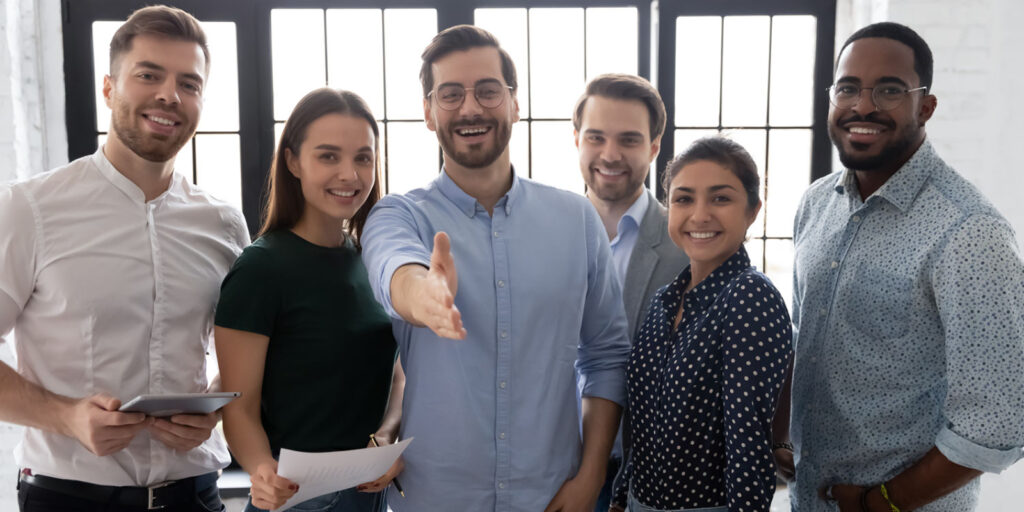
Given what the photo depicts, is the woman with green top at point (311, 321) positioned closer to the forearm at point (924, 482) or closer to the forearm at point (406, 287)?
the forearm at point (406, 287)

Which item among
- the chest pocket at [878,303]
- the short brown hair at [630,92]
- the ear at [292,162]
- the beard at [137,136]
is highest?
the short brown hair at [630,92]

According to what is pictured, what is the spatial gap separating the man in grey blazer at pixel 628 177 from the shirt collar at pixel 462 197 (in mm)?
478

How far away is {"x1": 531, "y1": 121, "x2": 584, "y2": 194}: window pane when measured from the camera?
3342 millimetres

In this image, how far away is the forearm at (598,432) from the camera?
1.56 meters

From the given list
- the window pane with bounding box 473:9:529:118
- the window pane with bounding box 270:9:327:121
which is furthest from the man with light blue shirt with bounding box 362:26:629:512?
the window pane with bounding box 270:9:327:121

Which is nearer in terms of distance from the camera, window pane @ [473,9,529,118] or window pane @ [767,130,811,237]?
window pane @ [473,9,529,118]

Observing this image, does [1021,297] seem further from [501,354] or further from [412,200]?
[412,200]

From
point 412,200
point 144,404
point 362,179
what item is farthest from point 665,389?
point 144,404

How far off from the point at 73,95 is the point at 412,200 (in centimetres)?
240

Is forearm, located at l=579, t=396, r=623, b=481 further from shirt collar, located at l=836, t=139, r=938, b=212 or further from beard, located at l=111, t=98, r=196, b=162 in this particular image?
beard, located at l=111, t=98, r=196, b=162

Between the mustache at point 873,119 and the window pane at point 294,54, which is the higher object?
the window pane at point 294,54

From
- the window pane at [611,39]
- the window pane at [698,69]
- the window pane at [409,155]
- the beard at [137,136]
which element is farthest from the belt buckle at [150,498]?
the window pane at [698,69]

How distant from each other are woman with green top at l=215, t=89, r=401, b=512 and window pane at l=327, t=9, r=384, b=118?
1642 millimetres

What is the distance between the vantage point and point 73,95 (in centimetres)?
312
